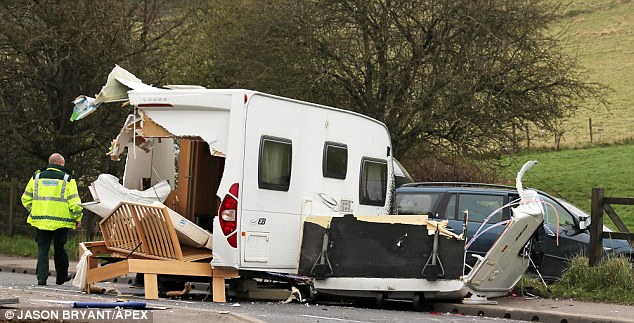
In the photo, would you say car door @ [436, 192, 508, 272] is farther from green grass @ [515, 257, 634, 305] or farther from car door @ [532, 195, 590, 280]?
green grass @ [515, 257, 634, 305]

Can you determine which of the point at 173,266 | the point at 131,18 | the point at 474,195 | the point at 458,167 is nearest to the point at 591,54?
the point at 458,167

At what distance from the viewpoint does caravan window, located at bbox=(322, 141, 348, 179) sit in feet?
51.3

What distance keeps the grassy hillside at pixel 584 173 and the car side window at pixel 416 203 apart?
20.2 meters

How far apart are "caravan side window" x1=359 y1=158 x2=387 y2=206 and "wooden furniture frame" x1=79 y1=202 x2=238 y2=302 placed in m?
2.59

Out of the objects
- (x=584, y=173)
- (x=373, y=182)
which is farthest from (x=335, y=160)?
(x=584, y=173)

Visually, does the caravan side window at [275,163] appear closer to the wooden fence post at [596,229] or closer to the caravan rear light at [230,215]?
the caravan rear light at [230,215]

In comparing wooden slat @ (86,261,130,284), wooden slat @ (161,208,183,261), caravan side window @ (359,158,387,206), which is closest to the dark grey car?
caravan side window @ (359,158,387,206)

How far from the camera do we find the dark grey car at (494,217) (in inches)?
693

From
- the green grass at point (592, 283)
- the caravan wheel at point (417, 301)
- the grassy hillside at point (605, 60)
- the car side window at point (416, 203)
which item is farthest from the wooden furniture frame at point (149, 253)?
the grassy hillside at point (605, 60)

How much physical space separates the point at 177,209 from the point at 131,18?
12756 millimetres

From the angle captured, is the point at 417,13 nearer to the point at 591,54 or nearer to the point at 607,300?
the point at 607,300

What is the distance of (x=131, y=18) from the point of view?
28.4m

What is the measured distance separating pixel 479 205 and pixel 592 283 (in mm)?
2349

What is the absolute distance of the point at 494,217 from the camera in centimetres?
1770
